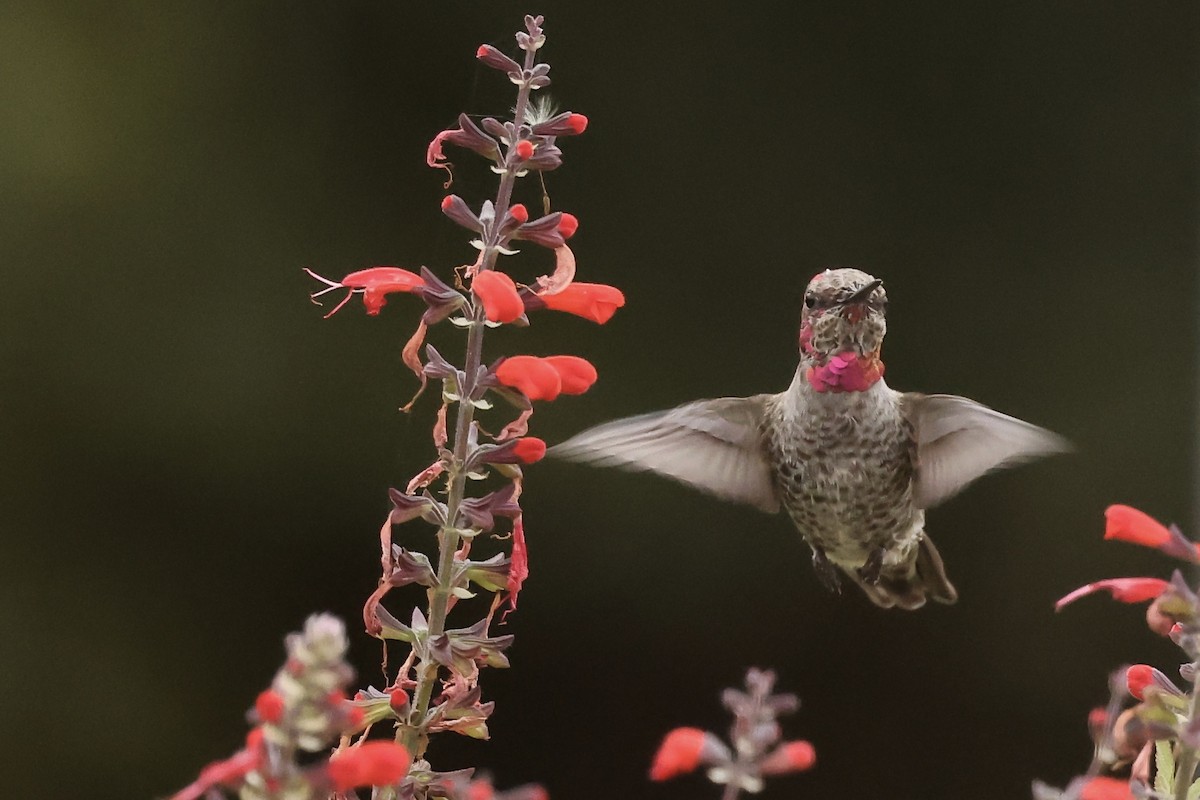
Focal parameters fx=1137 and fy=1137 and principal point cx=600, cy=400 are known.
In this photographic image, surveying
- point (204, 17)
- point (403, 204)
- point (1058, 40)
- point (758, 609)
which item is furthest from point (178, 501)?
point (1058, 40)

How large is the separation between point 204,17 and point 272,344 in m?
0.41

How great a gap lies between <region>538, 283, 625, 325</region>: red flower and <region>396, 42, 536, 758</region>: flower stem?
0.05m

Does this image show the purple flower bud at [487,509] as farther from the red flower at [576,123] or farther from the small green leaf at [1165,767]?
the small green leaf at [1165,767]

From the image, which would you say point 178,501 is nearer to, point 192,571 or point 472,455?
point 192,571

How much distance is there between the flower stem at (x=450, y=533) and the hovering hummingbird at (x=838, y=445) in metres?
0.24

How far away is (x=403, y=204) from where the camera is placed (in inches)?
57.6

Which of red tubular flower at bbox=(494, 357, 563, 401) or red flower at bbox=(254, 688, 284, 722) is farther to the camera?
red tubular flower at bbox=(494, 357, 563, 401)

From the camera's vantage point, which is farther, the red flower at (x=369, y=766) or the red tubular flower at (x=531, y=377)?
the red tubular flower at (x=531, y=377)

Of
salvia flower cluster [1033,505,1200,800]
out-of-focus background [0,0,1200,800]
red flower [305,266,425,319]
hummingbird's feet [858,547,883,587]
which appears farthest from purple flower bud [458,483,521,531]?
out-of-focus background [0,0,1200,800]

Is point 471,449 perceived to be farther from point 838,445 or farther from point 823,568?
point 823,568

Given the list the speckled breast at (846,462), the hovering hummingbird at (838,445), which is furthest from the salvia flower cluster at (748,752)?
the speckled breast at (846,462)

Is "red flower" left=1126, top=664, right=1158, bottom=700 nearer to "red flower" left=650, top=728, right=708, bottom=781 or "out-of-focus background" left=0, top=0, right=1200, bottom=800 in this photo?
"red flower" left=650, top=728, right=708, bottom=781

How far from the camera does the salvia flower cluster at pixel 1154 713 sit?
405 mm

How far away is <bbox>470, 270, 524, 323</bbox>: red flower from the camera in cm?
47
